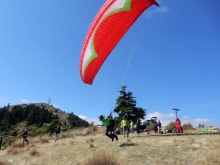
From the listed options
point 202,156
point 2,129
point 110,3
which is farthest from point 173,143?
point 2,129

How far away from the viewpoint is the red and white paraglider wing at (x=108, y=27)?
10.5m

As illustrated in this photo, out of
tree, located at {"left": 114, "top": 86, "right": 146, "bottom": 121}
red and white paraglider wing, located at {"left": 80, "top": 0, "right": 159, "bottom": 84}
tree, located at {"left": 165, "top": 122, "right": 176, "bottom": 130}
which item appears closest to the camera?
red and white paraglider wing, located at {"left": 80, "top": 0, "right": 159, "bottom": 84}

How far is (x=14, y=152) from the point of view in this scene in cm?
1680

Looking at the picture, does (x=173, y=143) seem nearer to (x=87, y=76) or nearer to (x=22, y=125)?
(x=87, y=76)

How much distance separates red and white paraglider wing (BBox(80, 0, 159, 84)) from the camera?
34.6 ft

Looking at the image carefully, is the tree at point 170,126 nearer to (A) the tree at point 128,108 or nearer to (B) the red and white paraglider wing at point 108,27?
(A) the tree at point 128,108

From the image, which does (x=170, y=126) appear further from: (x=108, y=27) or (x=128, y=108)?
(x=108, y=27)

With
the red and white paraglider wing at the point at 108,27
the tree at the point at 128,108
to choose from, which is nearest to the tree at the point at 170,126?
the tree at the point at 128,108

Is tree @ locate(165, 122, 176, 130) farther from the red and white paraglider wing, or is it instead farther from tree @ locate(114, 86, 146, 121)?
the red and white paraglider wing

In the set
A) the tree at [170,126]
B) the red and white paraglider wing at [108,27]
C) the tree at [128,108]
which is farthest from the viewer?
the tree at [128,108]

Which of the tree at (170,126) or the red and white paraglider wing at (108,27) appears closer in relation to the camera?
the red and white paraglider wing at (108,27)

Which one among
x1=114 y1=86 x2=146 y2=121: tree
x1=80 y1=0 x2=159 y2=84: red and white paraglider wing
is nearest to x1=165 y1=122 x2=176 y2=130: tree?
x1=114 y1=86 x2=146 y2=121: tree

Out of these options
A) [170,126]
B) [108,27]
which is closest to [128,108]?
[170,126]

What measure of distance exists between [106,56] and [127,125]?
7.03m
